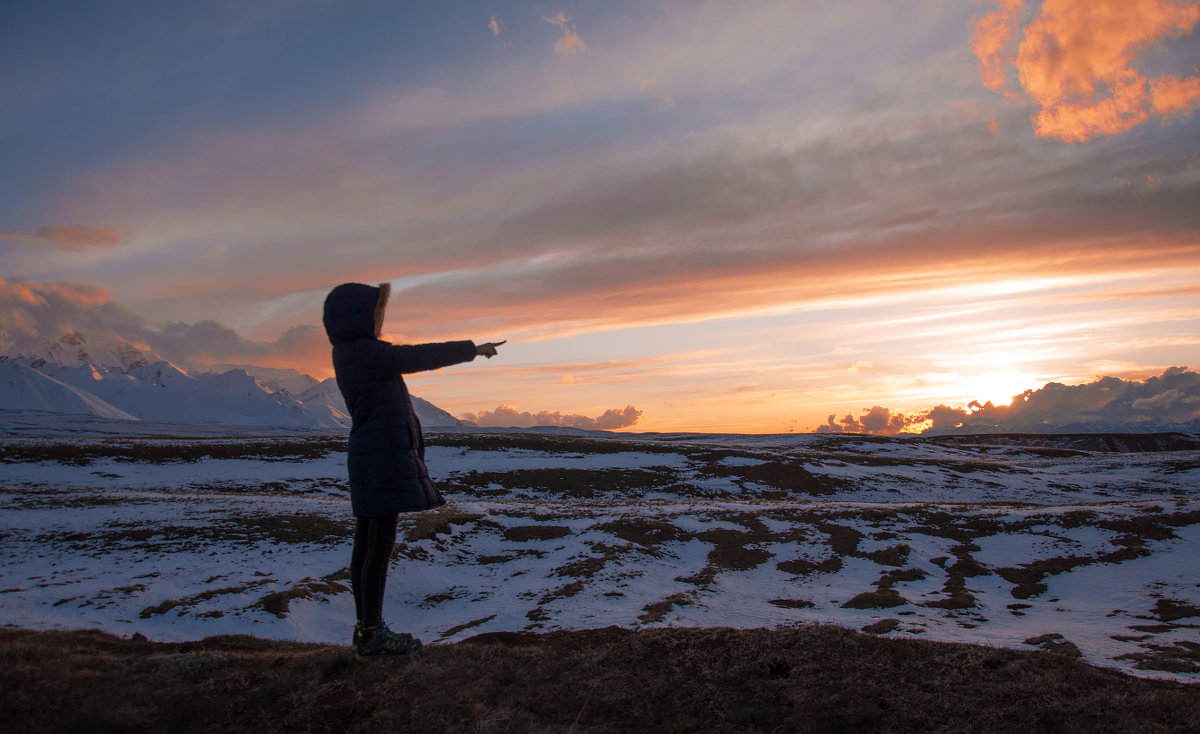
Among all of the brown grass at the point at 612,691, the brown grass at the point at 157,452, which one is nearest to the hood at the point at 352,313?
the brown grass at the point at 612,691

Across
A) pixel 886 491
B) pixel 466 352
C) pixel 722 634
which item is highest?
pixel 466 352

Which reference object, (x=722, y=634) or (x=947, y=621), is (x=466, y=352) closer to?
(x=722, y=634)

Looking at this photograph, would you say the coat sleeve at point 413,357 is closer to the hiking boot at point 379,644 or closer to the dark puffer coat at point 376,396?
the dark puffer coat at point 376,396

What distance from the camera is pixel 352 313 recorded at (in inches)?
314

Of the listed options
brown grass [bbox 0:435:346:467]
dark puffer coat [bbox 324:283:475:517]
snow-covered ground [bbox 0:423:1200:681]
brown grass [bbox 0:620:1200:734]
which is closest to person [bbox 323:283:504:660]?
dark puffer coat [bbox 324:283:475:517]

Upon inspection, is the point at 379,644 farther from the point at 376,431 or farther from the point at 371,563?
the point at 376,431

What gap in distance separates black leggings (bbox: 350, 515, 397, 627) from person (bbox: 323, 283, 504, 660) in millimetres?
12

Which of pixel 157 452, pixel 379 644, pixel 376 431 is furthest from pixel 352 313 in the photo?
pixel 157 452

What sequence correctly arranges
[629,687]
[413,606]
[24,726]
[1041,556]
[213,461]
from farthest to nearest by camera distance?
[213,461] < [1041,556] < [413,606] < [629,687] < [24,726]

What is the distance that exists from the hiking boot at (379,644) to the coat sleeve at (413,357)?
319 centimetres

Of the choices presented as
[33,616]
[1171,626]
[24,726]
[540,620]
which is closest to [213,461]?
[33,616]

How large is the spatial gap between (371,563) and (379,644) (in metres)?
0.99

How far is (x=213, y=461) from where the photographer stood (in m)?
49.2

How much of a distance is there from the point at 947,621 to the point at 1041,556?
12075 mm
